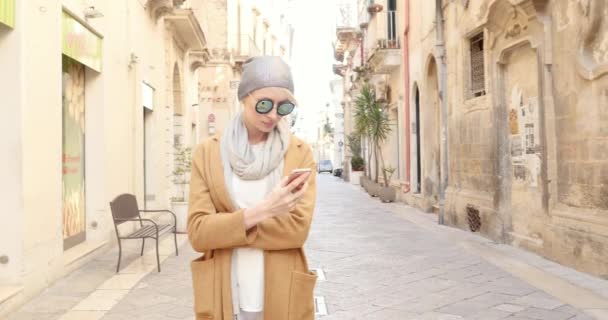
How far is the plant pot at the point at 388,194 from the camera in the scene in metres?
18.8

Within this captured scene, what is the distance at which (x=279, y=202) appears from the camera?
1.69 metres

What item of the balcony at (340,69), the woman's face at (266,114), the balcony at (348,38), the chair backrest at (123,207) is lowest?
the chair backrest at (123,207)

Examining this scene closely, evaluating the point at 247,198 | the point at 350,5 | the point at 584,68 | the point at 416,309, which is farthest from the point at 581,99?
the point at 350,5

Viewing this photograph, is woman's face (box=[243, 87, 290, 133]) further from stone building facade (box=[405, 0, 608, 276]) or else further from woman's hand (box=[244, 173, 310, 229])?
stone building facade (box=[405, 0, 608, 276])

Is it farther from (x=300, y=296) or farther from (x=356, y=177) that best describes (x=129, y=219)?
(x=356, y=177)

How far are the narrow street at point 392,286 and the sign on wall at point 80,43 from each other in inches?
107

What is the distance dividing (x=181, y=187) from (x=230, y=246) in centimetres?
1371

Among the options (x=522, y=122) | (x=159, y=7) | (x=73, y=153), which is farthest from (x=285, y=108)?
(x=159, y=7)

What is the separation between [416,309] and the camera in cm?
532

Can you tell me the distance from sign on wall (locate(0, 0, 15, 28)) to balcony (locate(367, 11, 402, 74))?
14.3 metres

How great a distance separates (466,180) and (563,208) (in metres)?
3.73

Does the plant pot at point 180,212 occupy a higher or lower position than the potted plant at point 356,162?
lower

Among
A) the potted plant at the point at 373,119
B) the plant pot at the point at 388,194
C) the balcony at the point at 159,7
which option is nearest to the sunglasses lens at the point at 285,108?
the balcony at the point at 159,7

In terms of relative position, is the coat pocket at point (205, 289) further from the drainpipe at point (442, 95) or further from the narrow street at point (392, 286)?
the drainpipe at point (442, 95)
